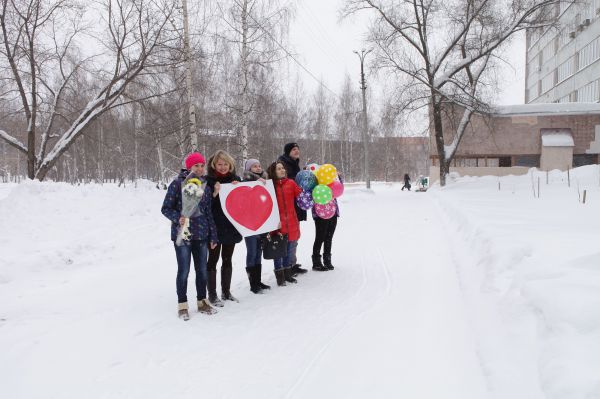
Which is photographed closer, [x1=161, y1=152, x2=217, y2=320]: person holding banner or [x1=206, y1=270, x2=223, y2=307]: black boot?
[x1=161, y1=152, x2=217, y2=320]: person holding banner

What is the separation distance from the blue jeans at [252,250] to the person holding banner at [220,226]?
0.95ft

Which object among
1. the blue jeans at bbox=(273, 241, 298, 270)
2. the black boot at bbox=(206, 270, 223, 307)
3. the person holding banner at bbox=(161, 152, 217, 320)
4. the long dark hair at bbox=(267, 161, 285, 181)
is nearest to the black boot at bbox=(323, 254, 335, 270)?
the blue jeans at bbox=(273, 241, 298, 270)

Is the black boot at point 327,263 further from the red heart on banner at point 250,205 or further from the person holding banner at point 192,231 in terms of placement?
the person holding banner at point 192,231

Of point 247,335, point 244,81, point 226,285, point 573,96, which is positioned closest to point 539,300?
point 247,335

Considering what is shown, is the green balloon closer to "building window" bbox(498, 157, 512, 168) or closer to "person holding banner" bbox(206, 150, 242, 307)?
"person holding banner" bbox(206, 150, 242, 307)

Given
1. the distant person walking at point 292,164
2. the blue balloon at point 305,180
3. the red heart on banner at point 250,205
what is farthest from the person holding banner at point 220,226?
the blue balloon at point 305,180

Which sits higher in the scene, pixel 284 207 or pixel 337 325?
pixel 284 207

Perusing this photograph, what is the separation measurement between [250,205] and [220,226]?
1.63 feet

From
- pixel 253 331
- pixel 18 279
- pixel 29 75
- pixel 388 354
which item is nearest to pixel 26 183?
pixel 18 279

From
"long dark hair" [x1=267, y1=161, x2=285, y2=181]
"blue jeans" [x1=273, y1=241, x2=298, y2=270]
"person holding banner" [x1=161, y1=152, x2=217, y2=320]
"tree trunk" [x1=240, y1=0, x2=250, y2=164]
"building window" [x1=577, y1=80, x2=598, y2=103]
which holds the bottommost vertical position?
"blue jeans" [x1=273, y1=241, x2=298, y2=270]

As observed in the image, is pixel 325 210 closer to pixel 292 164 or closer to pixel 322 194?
pixel 322 194

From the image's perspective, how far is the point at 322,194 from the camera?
6.40m

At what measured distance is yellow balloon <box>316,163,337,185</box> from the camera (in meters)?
6.56

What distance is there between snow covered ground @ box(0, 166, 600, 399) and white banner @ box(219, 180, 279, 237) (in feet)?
3.06
